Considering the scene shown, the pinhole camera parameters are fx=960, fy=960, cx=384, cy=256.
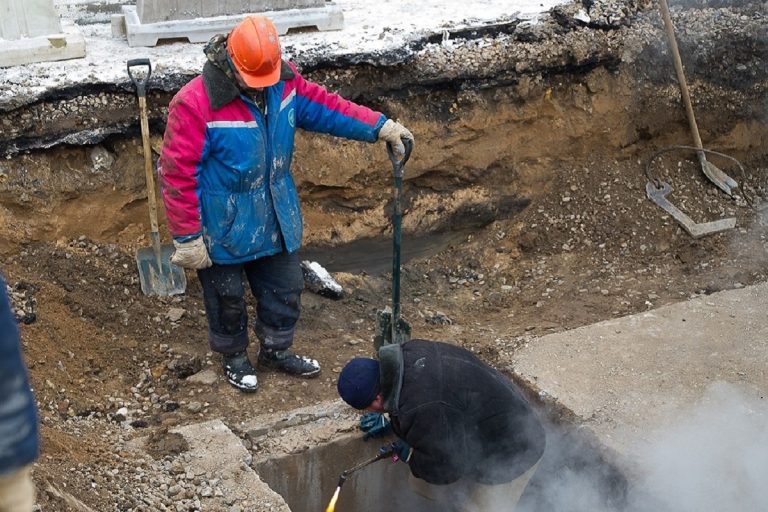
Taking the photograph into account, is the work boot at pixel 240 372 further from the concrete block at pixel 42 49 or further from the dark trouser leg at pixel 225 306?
the concrete block at pixel 42 49

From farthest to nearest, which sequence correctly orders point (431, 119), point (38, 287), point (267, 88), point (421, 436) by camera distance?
point (431, 119), point (38, 287), point (267, 88), point (421, 436)

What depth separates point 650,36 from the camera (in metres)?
7.06

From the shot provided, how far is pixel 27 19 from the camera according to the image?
5969 millimetres

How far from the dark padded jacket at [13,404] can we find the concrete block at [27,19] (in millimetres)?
4293

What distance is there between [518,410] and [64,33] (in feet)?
12.6

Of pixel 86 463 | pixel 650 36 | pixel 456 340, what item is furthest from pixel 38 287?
pixel 650 36

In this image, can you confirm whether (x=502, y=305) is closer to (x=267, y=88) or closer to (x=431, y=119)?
(x=431, y=119)

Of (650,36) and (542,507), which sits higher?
(650,36)

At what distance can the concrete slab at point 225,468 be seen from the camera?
4.19 metres

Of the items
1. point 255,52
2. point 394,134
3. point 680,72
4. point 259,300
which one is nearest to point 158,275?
point 259,300

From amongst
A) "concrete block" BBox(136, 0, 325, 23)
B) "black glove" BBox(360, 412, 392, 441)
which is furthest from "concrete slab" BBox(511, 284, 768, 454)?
"concrete block" BBox(136, 0, 325, 23)

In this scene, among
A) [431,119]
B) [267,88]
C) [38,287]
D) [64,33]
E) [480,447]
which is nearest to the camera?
[480,447]

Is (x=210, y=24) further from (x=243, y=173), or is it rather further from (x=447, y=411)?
(x=447, y=411)

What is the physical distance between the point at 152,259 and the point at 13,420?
12.4 ft
